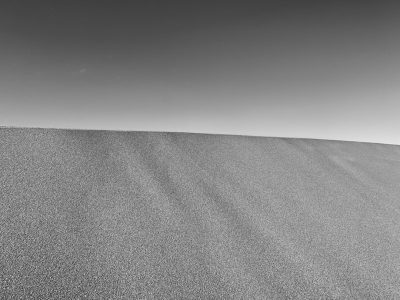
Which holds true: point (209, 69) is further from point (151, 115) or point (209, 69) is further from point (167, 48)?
point (151, 115)

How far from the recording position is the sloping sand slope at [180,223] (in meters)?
1.00

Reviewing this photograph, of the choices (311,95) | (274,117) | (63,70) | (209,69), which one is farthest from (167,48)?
(311,95)

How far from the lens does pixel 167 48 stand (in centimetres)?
219

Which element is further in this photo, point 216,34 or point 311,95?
point 311,95

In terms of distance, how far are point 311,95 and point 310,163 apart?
24.4 inches

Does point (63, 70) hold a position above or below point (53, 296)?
above

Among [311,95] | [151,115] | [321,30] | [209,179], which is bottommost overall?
[209,179]

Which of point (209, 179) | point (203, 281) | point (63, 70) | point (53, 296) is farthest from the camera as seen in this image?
point (63, 70)

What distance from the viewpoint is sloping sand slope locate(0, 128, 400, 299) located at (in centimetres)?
100

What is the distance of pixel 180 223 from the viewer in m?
1.29

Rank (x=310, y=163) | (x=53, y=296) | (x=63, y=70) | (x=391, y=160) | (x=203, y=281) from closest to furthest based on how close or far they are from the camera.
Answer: (x=53, y=296) < (x=203, y=281) < (x=63, y=70) < (x=310, y=163) < (x=391, y=160)

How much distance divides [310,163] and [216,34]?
98 cm

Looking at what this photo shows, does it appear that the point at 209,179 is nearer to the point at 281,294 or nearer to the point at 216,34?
the point at 281,294

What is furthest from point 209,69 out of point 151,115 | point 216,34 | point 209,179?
point 209,179
